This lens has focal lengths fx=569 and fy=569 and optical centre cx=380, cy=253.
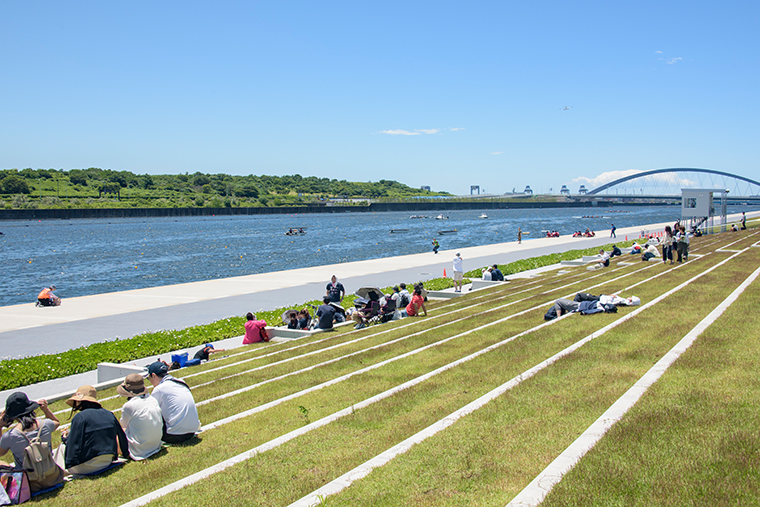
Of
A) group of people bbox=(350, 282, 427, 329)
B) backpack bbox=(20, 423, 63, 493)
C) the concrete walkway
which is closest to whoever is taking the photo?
backpack bbox=(20, 423, 63, 493)

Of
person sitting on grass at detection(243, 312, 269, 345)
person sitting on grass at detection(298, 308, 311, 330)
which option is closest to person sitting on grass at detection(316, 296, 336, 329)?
person sitting on grass at detection(298, 308, 311, 330)

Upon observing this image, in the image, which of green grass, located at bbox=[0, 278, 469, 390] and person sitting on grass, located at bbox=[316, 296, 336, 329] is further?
person sitting on grass, located at bbox=[316, 296, 336, 329]

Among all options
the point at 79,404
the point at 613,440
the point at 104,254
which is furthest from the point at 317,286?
the point at 104,254

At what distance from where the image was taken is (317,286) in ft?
85.0

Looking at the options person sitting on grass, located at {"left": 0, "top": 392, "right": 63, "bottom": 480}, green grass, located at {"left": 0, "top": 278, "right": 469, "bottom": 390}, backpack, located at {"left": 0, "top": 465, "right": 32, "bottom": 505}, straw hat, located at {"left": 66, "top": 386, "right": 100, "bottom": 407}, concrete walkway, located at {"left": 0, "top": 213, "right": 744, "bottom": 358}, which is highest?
straw hat, located at {"left": 66, "top": 386, "right": 100, "bottom": 407}

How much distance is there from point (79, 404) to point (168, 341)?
25.1 feet

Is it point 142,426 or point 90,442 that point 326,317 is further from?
point 90,442

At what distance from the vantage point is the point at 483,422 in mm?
6641

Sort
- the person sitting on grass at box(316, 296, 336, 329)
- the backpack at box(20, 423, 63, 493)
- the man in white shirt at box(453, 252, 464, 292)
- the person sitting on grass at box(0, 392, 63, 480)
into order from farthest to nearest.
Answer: the man in white shirt at box(453, 252, 464, 292), the person sitting on grass at box(316, 296, 336, 329), the person sitting on grass at box(0, 392, 63, 480), the backpack at box(20, 423, 63, 493)

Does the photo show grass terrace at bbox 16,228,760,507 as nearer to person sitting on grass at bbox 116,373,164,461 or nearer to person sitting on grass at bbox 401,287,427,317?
person sitting on grass at bbox 116,373,164,461

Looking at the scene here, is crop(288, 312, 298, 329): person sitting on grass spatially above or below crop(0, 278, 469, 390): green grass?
above

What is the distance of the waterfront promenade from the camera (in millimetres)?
16562

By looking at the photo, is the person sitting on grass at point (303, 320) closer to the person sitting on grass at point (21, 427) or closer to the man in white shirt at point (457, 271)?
the man in white shirt at point (457, 271)

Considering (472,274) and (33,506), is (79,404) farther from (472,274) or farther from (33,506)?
(472,274)
